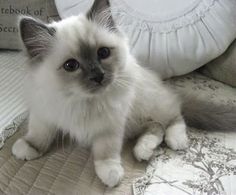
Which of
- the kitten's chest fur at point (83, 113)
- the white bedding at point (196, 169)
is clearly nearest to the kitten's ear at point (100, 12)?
the kitten's chest fur at point (83, 113)

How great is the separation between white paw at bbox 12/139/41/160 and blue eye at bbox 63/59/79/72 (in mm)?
303

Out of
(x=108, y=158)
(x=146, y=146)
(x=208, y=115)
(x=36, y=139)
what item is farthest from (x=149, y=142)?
(x=36, y=139)

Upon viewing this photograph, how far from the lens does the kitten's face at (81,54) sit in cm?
101

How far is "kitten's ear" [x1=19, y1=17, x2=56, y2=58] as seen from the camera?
1.00m

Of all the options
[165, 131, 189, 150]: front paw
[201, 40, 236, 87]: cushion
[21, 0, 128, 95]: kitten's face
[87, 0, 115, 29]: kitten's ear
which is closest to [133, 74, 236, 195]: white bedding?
[165, 131, 189, 150]: front paw

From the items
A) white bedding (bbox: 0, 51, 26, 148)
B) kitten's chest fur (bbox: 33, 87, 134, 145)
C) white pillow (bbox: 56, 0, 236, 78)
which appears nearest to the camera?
kitten's chest fur (bbox: 33, 87, 134, 145)

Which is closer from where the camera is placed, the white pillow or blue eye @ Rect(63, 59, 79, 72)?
blue eye @ Rect(63, 59, 79, 72)

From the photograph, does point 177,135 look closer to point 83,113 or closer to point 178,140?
point 178,140

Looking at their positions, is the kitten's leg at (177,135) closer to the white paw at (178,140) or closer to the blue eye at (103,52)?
the white paw at (178,140)

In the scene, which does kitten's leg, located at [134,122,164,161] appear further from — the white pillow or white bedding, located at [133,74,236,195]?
the white pillow

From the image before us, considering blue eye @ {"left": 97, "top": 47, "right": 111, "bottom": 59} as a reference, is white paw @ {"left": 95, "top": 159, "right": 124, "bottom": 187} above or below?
below

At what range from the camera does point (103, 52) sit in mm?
1063

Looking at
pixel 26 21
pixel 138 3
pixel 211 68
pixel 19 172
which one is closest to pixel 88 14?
pixel 26 21

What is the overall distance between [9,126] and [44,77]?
29cm
